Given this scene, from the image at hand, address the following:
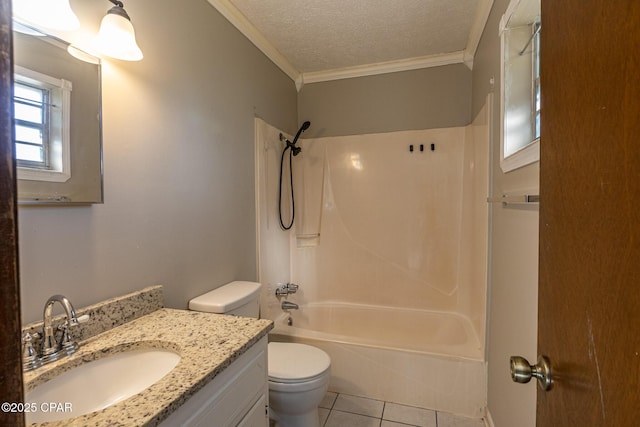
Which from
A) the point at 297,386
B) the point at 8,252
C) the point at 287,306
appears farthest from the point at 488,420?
the point at 8,252

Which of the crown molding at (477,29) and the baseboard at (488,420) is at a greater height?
the crown molding at (477,29)

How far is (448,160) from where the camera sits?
2.56 meters

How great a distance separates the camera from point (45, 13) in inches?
33.9

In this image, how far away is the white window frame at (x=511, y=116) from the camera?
114 cm

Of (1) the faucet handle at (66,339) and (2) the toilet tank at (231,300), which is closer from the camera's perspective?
(1) the faucet handle at (66,339)

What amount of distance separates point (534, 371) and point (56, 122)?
4.90 feet

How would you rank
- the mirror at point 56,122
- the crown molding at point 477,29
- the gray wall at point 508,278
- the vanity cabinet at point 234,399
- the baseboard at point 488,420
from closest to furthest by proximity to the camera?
the vanity cabinet at point 234,399 < the mirror at point 56,122 < the gray wall at point 508,278 < the baseboard at point 488,420 < the crown molding at point 477,29

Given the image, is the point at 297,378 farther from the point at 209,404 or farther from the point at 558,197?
the point at 558,197

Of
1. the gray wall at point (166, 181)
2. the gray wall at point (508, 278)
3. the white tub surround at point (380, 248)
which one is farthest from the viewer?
the white tub surround at point (380, 248)

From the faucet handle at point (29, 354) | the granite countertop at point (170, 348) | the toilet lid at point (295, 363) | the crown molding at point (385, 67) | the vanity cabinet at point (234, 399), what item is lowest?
the toilet lid at point (295, 363)

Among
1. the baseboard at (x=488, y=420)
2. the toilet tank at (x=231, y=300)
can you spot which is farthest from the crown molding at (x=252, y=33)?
the baseboard at (x=488, y=420)

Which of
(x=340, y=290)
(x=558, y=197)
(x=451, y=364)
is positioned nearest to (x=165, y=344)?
(x=558, y=197)

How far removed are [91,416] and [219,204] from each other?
4.04ft

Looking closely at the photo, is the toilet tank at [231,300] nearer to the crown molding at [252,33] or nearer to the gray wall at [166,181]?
the gray wall at [166,181]
